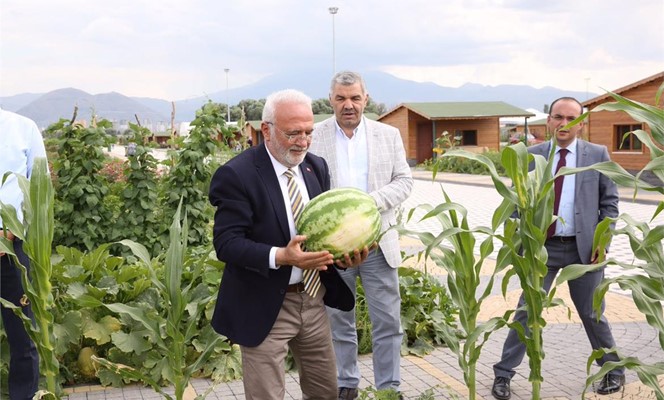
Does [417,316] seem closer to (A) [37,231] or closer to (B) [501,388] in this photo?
(B) [501,388]

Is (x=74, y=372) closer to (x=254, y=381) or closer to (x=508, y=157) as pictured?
(x=254, y=381)

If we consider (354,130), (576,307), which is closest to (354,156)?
(354,130)

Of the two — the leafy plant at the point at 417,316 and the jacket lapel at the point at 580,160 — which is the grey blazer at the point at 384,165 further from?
the leafy plant at the point at 417,316

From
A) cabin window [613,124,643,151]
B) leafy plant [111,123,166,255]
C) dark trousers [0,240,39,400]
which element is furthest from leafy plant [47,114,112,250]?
cabin window [613,124,643,151]

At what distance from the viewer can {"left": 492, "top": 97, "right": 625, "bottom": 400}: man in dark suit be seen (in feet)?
16.7

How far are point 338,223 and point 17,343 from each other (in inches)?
98.6

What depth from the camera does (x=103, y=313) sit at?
5.72m

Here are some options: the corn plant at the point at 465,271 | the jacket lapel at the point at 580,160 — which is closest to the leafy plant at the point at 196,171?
the jacket lapel at the point at 580,160

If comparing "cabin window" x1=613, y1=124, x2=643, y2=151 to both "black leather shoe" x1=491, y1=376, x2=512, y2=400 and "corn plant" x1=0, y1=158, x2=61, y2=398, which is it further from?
"corn plant" x1=0, y1=158, x2=61, y2=398

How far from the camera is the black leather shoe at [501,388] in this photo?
16.9 feet

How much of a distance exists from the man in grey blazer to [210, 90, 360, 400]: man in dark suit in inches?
46.8

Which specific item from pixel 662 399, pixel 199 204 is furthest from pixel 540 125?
pixel 662 399

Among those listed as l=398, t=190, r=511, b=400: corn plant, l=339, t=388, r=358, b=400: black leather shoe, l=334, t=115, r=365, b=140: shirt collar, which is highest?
l=334, t=115, r=365, b=140: shirt collar

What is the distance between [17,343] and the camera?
4.39 m
